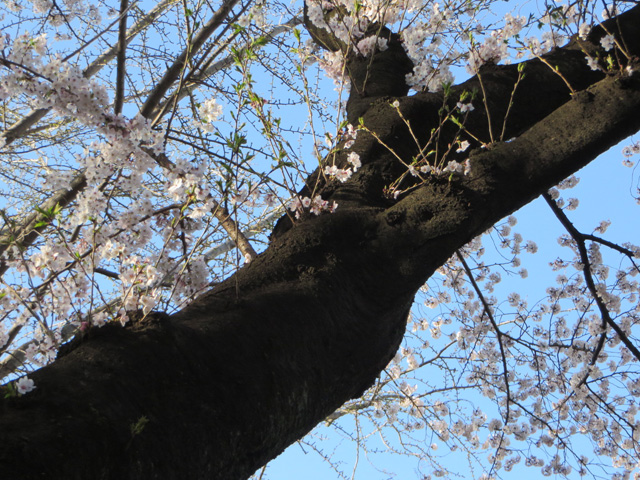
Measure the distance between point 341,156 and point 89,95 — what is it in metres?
0.99

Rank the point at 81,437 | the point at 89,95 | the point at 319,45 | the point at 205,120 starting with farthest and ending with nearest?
the point at 319,45
the point at 205,120
the point at 89,95
the point at 81,437

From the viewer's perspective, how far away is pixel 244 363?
4.37 feet

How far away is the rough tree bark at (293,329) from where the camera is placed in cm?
106

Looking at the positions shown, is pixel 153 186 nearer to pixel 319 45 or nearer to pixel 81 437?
pixel 319 45

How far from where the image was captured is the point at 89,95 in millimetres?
1891

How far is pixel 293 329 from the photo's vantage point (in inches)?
58.3

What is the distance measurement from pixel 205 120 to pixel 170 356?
1.21m

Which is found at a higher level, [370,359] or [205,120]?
[205,120]

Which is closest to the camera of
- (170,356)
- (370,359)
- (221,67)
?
(170,356)

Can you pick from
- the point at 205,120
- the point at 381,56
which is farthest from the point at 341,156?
the point at 381,56

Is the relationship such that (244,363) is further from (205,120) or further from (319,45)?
(319,45)

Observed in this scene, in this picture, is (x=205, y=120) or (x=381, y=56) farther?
(x=381, y=56)

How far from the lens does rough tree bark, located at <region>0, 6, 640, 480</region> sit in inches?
41.8

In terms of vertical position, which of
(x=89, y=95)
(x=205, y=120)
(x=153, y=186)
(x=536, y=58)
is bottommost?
(x=89, y=95)
